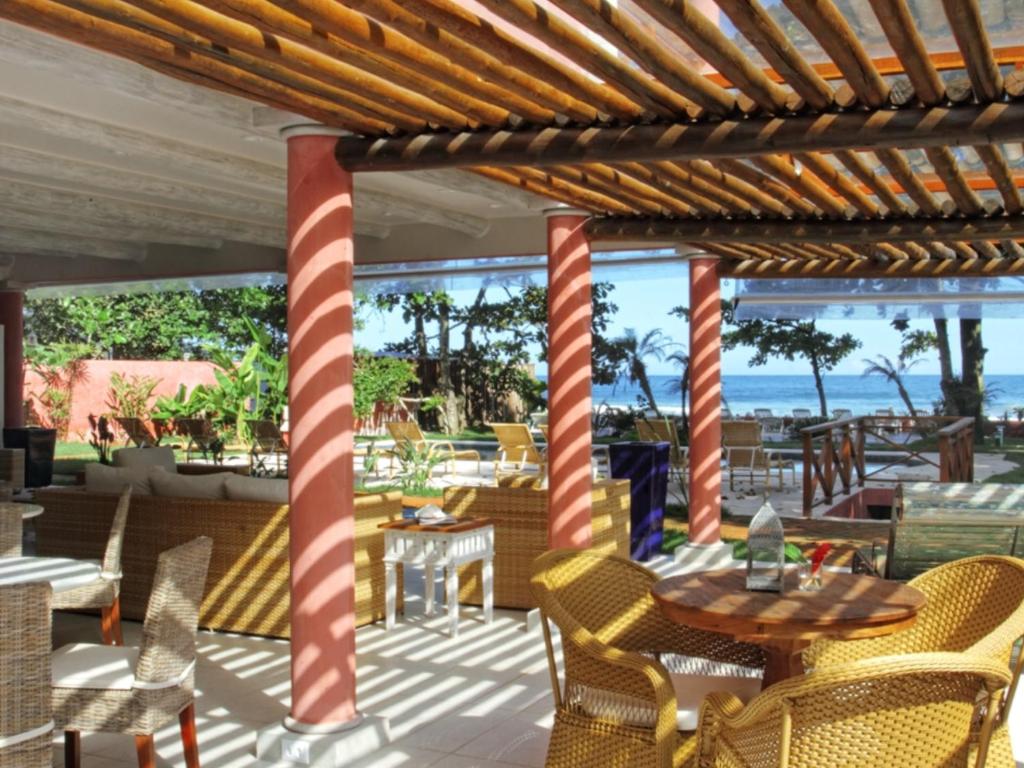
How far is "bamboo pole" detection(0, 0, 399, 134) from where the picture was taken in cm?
335

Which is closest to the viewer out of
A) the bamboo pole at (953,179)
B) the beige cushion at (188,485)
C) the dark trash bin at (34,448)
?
the bamboo pole at (953,179)

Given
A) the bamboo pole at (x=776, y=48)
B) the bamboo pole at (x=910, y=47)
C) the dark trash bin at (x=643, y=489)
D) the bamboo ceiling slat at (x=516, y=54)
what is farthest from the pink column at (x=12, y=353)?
the bamboo pole at (x=910, y=47)

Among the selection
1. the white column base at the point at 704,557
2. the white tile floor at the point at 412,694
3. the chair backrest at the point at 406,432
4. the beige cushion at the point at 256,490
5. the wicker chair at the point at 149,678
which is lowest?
the white tile floor at the point at 412,694

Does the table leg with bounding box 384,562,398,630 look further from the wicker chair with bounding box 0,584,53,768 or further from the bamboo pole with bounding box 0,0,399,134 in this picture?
the wicker chair with bounding box 0,584,53,768

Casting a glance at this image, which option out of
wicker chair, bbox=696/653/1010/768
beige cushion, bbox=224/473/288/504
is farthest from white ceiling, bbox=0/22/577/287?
wicker chair, bbox=696/653/1010/768

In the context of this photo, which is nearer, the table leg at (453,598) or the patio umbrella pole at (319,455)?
the patio umbrella pole at (319,455)

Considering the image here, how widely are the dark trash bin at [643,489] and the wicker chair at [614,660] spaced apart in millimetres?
5248

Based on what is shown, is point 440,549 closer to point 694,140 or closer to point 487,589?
point 487,589

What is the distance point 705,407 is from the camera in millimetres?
10195

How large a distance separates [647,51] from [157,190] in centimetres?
564

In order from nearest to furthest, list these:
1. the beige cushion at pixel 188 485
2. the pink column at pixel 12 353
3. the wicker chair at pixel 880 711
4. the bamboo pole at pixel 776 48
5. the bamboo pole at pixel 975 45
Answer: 1. the wicker chair at pixel 880 711
2. the bamboo pole at pixel 975 45
3. the bamboo pole at pixel 776 48
4. the beige cushion at pixel 188 485
5. the pink column at pixel 12 353

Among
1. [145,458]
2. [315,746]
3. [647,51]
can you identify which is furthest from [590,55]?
[145,458]

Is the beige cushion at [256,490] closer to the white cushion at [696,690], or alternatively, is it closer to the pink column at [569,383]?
Answer: the pink column at [569,383]

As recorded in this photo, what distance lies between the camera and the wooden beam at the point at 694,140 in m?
4.15
